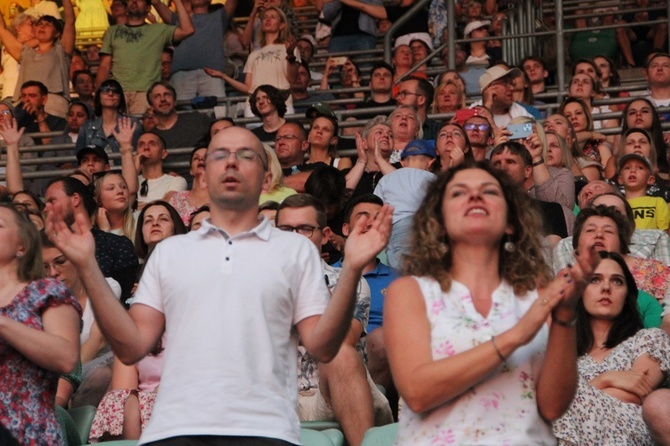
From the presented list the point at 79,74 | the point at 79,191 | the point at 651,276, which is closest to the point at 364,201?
the point at 651,276

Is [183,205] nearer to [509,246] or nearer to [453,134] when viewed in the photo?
[453,134]

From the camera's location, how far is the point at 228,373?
4398 millimetres

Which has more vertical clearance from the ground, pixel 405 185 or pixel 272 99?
pixel 272 99

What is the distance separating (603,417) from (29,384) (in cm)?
239

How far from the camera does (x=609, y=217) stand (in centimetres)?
799

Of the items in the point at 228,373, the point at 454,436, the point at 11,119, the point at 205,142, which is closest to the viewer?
the point at 454,436

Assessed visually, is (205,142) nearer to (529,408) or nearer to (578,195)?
(578,195)

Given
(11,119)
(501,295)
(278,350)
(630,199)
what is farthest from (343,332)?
(11,119)

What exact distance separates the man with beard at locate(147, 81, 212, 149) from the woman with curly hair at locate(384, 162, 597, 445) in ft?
24.2

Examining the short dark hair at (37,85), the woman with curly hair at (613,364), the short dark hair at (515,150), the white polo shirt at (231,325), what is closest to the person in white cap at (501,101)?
the short dark hair at (515,150)

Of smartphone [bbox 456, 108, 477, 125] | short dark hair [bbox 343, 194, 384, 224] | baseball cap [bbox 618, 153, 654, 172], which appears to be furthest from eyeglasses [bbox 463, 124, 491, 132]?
short dark hair [bbox 343, 194, 384, 224]

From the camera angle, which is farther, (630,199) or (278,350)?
(630,199)

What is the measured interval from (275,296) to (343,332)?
24 centimetres

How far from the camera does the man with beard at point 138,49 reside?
43.3ft
